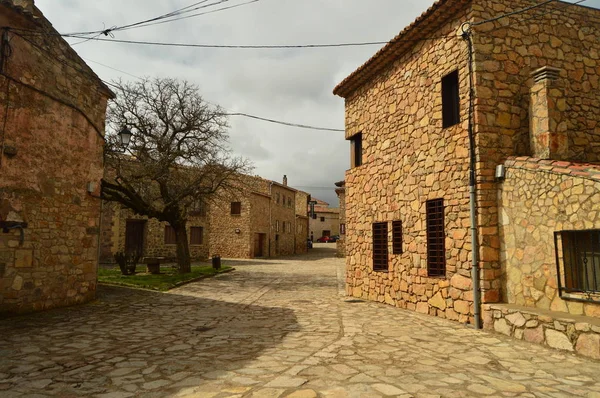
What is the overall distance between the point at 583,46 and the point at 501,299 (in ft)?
18.2

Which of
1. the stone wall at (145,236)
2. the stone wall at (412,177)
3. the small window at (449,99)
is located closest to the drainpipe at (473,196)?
the stone wall at (412,177)

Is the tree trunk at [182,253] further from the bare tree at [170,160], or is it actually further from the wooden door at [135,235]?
the wooden door at [135,235]

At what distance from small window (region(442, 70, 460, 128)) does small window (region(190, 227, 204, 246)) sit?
24667 millimetres

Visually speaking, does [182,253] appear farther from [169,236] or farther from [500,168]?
[500,168]

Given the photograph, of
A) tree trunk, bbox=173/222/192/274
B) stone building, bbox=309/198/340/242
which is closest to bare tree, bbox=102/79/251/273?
tree trunk, bbox=173/222/192/274

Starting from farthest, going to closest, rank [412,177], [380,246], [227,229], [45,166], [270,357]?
1. [227,229]
2. [380,246]
3. [412,177]
4. [45,166]
5. [270,357]

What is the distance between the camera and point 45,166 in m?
8.50

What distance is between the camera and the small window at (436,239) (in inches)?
335

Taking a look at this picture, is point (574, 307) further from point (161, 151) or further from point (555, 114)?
point (161, 151)

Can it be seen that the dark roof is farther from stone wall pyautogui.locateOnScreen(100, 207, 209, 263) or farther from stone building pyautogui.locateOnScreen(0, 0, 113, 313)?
stone wall pyautogui.locateOnScreen(100, 207, 209, 263)

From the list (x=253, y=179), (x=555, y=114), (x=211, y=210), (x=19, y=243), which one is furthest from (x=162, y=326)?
(x=253, y=179)

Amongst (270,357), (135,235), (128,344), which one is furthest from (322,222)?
(270,357)

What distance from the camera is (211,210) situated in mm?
32875

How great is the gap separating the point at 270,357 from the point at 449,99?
6.40 m
